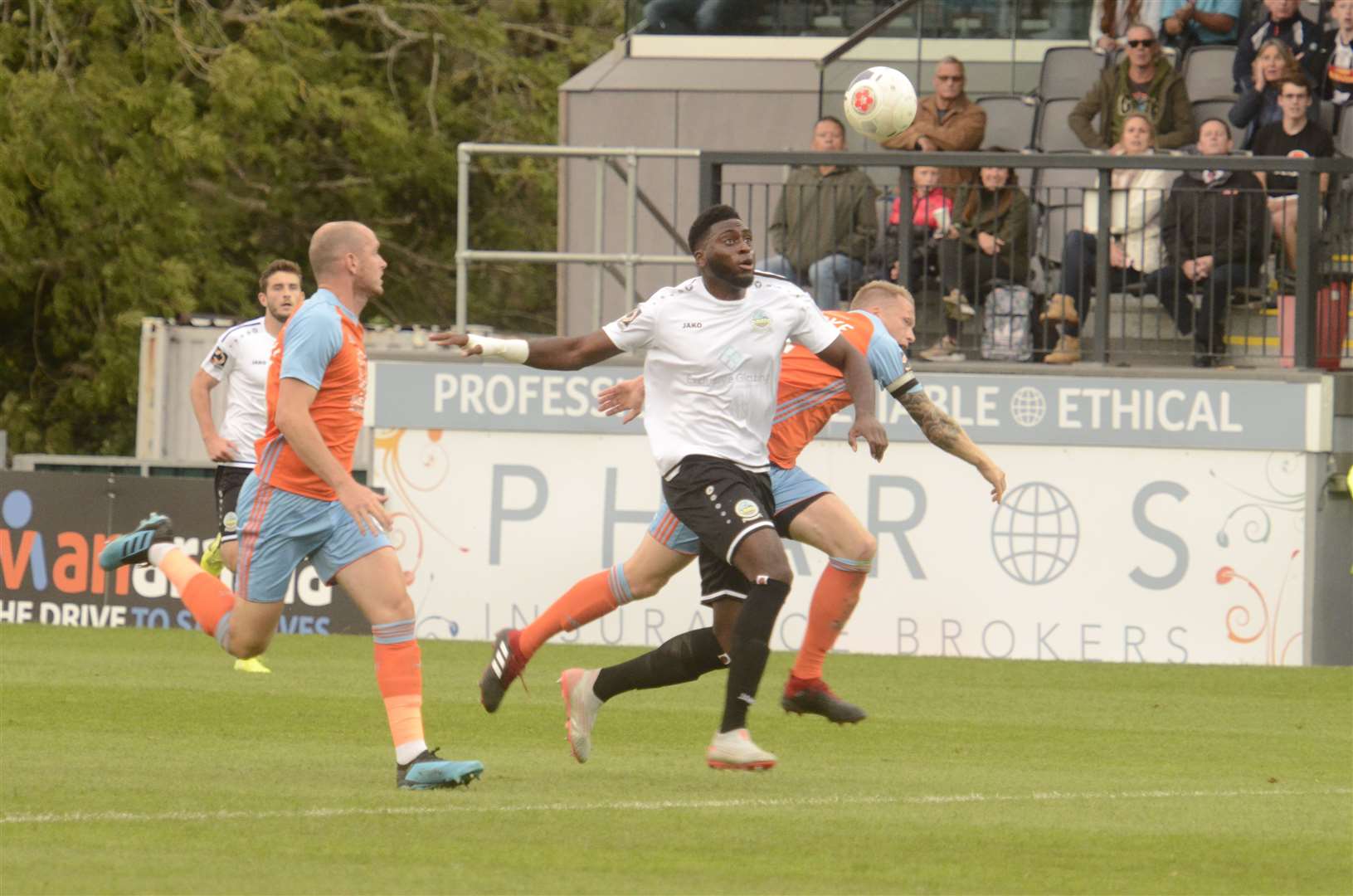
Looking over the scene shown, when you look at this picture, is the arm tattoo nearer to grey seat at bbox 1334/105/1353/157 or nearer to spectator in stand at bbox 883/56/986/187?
spectator in stand at bbox 883/56/986/187

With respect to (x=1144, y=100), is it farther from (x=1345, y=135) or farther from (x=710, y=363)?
(x=710, y=363)

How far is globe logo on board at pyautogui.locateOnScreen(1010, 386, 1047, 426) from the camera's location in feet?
52.8

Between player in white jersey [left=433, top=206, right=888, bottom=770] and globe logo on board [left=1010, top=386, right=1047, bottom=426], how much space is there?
7.11 meters

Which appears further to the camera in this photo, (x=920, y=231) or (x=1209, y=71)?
(x=1209, y=71)

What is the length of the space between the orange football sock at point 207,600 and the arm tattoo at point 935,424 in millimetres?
2993

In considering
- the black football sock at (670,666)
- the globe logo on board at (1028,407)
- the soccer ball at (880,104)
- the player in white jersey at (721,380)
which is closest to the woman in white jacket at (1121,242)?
the globe logo on board at (1028,407)

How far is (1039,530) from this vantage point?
16.1 metres

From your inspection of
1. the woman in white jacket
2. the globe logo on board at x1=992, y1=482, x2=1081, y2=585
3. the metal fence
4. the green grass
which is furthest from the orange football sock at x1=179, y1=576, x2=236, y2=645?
the woman in white jacket

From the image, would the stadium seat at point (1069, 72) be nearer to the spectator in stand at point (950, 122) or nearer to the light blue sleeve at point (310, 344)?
the spectator in stand at point (950, 122)

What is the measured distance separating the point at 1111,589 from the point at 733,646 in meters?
7.78

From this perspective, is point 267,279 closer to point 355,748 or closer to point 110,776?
point 355,748

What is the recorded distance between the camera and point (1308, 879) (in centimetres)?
702

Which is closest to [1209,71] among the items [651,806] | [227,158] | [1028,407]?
[1028,407]

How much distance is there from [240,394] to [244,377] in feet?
0.33
